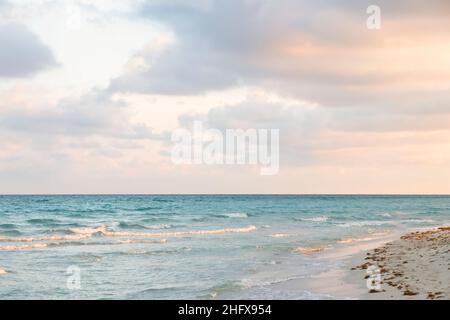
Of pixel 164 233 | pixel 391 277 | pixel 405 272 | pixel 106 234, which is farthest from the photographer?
pixel 164 233

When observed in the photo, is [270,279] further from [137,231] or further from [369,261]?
[137,231]

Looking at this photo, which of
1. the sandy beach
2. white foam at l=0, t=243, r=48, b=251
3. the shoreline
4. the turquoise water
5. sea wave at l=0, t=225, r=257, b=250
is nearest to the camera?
the sandy beach

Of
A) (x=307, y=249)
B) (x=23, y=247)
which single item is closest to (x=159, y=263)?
(x=307, y=249)

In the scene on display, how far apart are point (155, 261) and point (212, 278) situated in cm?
559

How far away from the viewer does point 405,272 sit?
17516 mm

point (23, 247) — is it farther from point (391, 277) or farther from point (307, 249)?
point (391, 277)

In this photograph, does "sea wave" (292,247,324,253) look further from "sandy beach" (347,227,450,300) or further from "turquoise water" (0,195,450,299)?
"sandy beach" (347,227,450,300)

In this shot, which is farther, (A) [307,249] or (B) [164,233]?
(B) [164,233]

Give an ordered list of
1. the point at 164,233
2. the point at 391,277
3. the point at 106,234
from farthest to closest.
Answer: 1. the point at 164,233
2. the point at 106,234
3. the point at 391,277

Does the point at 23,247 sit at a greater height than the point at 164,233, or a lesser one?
greater

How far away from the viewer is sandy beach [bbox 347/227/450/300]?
14.2 meters

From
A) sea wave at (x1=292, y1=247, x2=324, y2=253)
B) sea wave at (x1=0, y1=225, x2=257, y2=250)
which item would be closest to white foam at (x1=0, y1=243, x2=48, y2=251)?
sea wave at (x1=0, y1=225, x2=257, y2=250)

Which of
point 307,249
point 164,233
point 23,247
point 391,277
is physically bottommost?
point 164,233

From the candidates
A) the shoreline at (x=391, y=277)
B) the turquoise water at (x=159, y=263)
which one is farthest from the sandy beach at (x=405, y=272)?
the turquoise water at (x=159, y=263)
